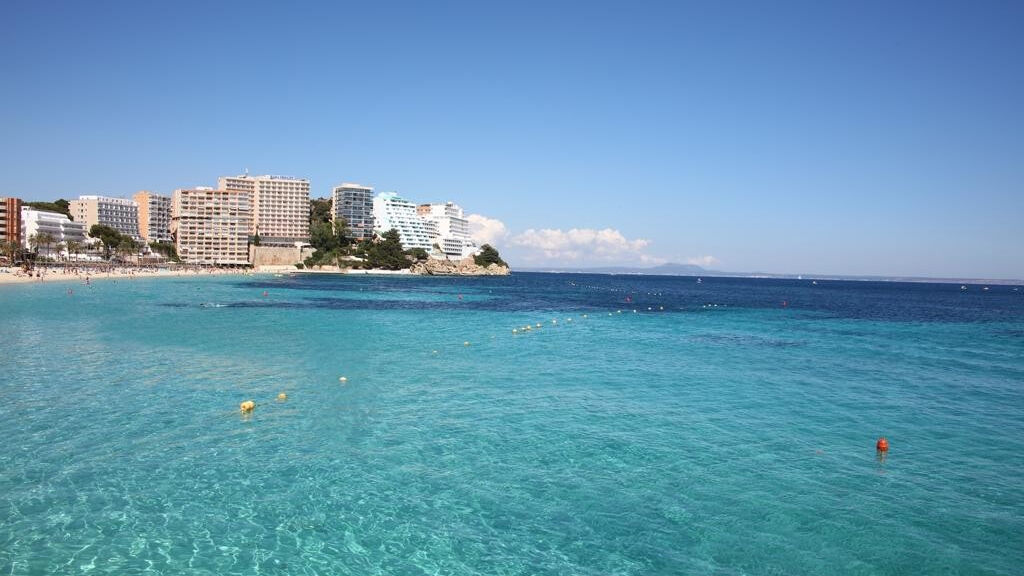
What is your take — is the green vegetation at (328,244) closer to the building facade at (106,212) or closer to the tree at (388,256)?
the tree at (388,256)

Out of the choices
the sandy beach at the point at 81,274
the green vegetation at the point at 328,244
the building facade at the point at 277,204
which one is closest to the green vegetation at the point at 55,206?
the building facade at the point at 277,204

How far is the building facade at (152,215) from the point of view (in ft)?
596

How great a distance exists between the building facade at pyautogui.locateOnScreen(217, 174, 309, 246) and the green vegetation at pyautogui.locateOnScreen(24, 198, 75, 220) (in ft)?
136

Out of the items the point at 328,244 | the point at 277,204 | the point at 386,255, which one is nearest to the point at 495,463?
the point at 386,255

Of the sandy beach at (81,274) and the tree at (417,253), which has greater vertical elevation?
the tree at (417,253)

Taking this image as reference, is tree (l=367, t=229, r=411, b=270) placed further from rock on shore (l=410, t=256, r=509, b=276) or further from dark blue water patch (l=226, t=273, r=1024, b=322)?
dark blue water patch (l=226, t=273, r=1024, b=322)

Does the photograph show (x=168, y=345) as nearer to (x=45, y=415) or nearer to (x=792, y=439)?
(x=45, y=415)

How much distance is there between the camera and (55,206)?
15625 cm

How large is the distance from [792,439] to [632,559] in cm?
908

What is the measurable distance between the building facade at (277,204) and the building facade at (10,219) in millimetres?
70591

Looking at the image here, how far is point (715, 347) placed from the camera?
1442 inches

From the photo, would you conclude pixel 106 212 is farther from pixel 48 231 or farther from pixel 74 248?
pixel 74 248

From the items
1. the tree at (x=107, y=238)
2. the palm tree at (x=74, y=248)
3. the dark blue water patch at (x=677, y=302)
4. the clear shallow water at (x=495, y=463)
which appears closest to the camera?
the clear shallow water at (x=495, y=463)

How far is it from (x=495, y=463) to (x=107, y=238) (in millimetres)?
152624
